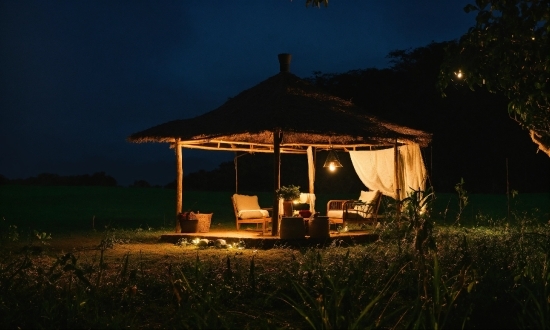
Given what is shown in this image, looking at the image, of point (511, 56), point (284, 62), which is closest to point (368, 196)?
point (284, 62)

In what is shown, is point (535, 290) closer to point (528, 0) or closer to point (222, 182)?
point (528, 0)

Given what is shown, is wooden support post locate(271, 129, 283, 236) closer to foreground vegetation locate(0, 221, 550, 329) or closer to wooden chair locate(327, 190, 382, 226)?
wooden chair locate(327, 190, 382, 226)

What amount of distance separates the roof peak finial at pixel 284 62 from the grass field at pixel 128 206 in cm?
381

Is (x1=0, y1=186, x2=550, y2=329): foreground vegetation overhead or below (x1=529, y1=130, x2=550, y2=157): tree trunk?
below

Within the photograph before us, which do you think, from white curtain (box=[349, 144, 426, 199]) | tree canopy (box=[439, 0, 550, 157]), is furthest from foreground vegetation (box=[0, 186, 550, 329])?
white curtain (box=[349, 144, 426, 199])

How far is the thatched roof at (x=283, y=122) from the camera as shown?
11273mm

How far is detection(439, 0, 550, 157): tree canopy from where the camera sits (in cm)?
612

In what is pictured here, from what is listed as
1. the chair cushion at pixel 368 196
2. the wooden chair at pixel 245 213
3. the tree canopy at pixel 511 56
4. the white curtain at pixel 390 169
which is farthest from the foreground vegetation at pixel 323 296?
the white curtain at pixel 390 169

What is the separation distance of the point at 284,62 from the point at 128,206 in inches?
480

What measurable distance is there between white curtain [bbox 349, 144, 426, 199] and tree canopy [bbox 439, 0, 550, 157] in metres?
6.02

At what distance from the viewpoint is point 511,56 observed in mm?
6430

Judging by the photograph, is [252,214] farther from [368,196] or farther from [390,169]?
[390,169]

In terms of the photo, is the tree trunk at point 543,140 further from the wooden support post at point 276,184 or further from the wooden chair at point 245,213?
the wooden chair at point 245,213

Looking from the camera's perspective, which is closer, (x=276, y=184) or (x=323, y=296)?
(x=323, y=296)
